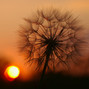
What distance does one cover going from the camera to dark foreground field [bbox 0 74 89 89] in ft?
63.8

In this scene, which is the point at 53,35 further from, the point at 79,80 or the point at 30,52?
the point at 79,80

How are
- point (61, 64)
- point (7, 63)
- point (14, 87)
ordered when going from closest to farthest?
point (61, 64), point (14, 87), point (7, 63)

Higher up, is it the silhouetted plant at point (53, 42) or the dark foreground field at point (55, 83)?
the silhouetted plant at point (53, 42)

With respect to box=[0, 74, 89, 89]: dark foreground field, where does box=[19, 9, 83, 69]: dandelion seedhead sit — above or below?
above

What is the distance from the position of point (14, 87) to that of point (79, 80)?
557 cm

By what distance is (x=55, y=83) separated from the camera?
19.9 meters

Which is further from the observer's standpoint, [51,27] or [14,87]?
[14,87]

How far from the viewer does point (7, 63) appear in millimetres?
22719

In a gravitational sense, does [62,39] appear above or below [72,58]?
above

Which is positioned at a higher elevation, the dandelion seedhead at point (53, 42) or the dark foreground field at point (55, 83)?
the dandelion seedhead at point (53, 42)

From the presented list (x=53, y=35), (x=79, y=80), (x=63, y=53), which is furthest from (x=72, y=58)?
(x=79, y=80)

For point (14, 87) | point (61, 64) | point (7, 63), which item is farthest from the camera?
point (7, 63)

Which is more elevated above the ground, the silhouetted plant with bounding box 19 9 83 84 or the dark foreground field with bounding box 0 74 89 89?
the silhouetted plant with bounding box 19 9 83 84

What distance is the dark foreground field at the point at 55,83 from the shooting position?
19438mm
